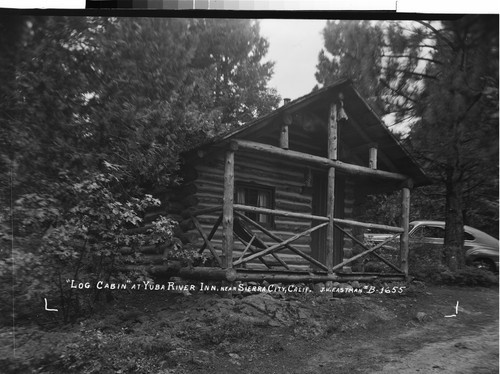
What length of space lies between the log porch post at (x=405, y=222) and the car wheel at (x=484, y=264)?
0.86 metres

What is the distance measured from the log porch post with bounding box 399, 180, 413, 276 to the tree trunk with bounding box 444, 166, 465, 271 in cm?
57

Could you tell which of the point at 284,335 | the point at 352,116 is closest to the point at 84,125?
the point at 284,335

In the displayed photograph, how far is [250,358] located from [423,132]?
3.48 m

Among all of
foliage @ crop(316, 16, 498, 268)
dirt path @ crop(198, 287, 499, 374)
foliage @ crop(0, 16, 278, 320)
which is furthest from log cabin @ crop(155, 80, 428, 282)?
foliage @ crop(0, 16, 278, 320)

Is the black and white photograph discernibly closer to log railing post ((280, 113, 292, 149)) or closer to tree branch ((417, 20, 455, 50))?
tree branch ((417, 20, 455, 50))

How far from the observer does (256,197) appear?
267 inches

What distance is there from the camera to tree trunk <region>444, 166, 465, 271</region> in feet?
14.7

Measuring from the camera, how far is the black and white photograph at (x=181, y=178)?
3980mm

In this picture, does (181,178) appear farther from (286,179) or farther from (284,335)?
(286,179)

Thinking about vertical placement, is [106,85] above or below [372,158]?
above

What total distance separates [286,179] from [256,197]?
717 millimetres

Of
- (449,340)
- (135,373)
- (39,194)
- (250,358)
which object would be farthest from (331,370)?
(39,194)

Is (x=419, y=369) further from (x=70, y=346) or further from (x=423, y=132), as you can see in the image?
(x=70, y=346)

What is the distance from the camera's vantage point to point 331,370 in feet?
13.2
